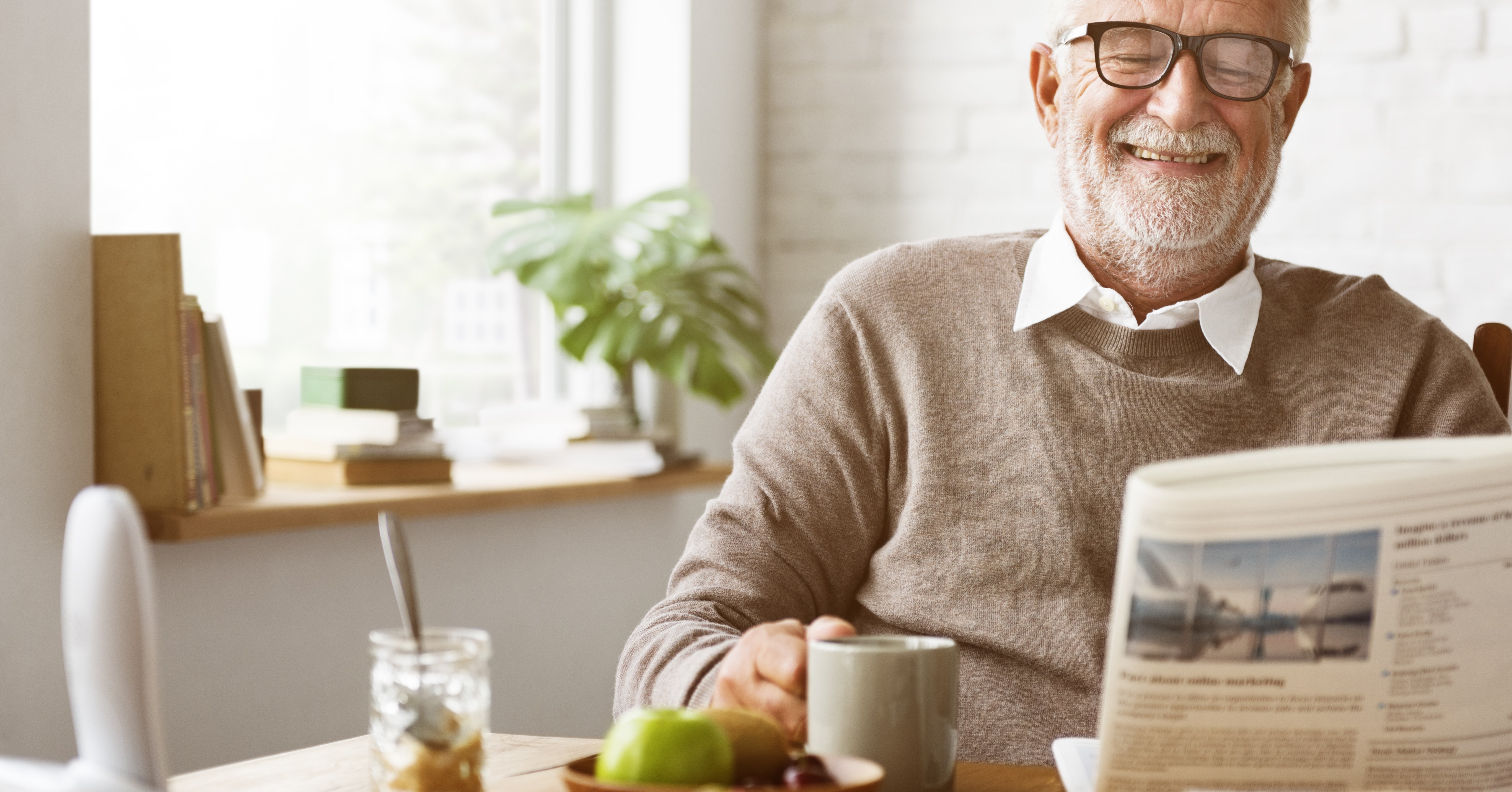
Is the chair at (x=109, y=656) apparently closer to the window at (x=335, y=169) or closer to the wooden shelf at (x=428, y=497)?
the wooden shelf at (x=428, y=497)

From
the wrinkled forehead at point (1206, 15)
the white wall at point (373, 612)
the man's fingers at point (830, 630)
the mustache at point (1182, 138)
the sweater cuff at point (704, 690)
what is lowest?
the white wall at point (373, 612)

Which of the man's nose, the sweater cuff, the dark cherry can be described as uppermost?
the man's nose

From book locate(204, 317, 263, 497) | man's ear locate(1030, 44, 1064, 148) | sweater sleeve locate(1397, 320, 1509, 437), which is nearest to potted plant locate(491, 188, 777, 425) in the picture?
book locate(204, 317, 263, 497)

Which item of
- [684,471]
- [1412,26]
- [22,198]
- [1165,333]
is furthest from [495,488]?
[1412,26]

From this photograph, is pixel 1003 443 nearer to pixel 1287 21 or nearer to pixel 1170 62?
pixel 1170 62

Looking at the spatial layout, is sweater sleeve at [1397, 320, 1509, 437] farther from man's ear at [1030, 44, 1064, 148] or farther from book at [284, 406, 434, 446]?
book at [284, 406, 434, 446]

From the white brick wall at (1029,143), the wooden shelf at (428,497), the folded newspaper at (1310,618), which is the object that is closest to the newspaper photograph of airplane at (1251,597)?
the folded newspaper at (1310,618)

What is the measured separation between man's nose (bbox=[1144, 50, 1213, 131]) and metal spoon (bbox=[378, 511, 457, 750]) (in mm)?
1058

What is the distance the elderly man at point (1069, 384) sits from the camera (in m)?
1.50

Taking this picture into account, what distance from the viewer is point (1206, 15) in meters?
1.59

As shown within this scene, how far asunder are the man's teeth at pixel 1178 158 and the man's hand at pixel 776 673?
2.71ft

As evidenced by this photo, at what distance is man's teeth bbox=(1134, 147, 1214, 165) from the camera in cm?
165

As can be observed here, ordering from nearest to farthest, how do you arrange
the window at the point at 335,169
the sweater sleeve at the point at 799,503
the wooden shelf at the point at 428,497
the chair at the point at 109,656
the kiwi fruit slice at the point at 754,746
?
1. the chair at the point at 109,656
2. the kiwi fruit slice at the point at 754,746
3. the sweater sleeve at the point at 799,503
4. the wooden shelf at the point at 428,497
5. the window at the point at 335,169

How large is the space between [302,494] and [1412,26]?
2.15m
